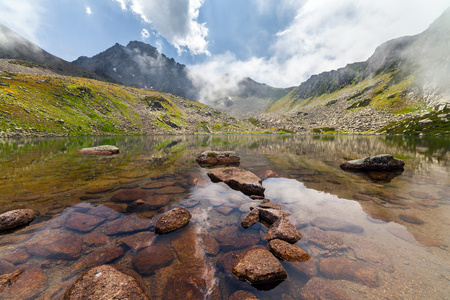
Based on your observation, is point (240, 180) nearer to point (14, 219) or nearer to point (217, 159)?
point (217, 159)

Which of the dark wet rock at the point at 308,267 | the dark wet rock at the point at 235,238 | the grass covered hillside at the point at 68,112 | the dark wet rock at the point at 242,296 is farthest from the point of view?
the grass covered hillside at the point at 68,112

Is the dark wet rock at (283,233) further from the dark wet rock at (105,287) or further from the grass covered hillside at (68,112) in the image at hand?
the grass covered hillside at (68,112)

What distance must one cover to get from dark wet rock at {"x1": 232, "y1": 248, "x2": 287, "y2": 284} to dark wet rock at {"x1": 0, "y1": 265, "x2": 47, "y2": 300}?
20.2 ft

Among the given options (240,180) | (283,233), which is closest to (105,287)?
(283,233)

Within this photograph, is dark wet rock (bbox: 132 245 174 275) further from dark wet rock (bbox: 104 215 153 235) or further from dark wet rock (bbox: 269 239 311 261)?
dark wet rock (bbox: 269 239 311 261)

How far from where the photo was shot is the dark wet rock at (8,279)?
5.23 metres

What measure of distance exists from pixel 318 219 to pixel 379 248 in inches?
114

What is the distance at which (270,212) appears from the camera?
9.79 metres

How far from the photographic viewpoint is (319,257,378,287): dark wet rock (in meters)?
5.86

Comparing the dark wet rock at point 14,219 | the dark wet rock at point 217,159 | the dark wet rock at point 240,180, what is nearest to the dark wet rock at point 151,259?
the dark wet rock at point 14,219

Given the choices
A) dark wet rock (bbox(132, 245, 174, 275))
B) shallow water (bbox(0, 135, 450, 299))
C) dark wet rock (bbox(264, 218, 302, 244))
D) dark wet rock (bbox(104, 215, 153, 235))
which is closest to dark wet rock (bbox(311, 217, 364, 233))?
shallow water (bbox(0, 135, 450, 299))

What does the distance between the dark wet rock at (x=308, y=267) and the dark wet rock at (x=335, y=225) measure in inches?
119

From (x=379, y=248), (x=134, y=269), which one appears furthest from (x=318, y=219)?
(x=134, y=269)

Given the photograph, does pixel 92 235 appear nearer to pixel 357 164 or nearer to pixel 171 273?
pixel 171 273
